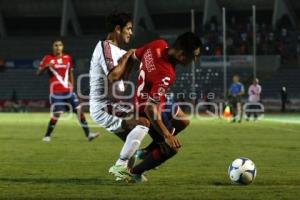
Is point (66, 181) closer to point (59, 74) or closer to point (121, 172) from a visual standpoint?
point (121, 172)

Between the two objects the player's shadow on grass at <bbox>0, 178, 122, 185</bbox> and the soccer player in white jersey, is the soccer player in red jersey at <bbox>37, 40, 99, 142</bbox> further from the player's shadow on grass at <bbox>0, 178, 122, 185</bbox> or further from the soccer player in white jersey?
the soccer player in white jersey

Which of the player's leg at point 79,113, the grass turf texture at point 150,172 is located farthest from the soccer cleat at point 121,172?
the player's leg at point 79,113

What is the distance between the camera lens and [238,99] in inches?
1380

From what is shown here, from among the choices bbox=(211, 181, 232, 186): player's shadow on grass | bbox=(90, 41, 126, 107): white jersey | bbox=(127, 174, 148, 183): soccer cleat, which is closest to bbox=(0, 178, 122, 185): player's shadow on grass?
bbox=(127, 174, 148, 183): soccer cleat

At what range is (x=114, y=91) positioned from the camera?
32.9ft

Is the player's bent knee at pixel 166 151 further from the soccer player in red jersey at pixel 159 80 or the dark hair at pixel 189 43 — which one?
the dark hair at pixel 189 43

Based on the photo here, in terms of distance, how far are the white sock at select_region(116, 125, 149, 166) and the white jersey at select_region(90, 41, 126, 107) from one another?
0.63m

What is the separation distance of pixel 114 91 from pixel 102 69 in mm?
315

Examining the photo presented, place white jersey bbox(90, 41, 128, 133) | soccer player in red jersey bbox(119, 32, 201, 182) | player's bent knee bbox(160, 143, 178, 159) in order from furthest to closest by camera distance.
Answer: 1. white jersey bbox(90, 41, 128, 133)
2. player's bent knee bbox(160, 143, 178, 159)
3. soccer player in red jersey bbox(119, 32, 201, 182)

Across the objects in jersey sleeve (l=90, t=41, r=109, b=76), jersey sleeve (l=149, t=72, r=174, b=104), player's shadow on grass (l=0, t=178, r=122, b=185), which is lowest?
player's shadow on grass (l=0, t=178, r=122, b=185)

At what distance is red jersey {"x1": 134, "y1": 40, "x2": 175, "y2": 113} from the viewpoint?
893cm

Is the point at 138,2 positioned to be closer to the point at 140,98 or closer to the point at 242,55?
the point at 242,55

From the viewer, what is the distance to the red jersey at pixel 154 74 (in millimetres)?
8930

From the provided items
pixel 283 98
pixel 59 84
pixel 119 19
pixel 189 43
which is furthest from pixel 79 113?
pixel 283 98
